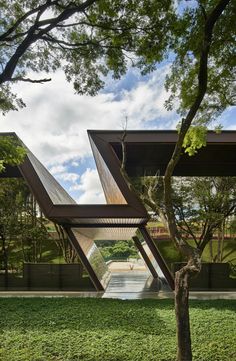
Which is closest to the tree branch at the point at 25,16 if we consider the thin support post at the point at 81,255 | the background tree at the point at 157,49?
the background tree at the point at 157,49

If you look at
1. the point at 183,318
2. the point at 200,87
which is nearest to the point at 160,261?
the point at 183,318

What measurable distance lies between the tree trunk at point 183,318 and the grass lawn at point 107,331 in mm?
744

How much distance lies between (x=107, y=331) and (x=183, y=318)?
2389mm

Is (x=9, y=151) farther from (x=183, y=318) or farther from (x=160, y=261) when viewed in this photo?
(x=160, y=261)

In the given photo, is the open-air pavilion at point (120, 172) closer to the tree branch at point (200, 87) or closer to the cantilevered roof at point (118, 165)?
the cantilevered roof at point (118, 165)

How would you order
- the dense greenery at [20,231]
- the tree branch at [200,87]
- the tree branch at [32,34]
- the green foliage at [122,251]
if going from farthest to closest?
the green foliage at [122,251], the dense greenery at [20,231], the tree branch at [32,34], the tree branch at [200,87]

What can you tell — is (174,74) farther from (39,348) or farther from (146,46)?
(39,348)

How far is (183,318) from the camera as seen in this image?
4.77m

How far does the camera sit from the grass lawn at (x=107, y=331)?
5520mm

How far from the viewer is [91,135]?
1124cm

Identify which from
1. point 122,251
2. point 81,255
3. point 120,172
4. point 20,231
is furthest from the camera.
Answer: point 122,251

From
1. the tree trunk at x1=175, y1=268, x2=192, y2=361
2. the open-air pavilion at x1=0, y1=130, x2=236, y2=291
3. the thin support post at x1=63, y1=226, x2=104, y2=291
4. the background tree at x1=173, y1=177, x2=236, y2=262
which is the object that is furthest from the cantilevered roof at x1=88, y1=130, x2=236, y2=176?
the tree trunk at x1=175, y1=268, x2=192, y2=361

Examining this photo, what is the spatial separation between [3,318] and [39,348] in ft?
7.11

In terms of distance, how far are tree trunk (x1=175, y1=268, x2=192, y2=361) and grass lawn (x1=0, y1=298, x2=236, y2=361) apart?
74cm
